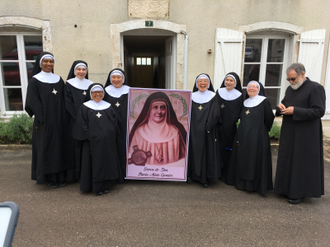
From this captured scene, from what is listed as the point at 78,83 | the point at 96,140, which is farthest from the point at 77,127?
the point at 78,83

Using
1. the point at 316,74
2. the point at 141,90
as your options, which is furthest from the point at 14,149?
the point at 316,74

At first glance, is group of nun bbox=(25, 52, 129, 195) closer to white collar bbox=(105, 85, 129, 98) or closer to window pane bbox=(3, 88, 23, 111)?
white collar bbox=(105, 85, 129, 98)

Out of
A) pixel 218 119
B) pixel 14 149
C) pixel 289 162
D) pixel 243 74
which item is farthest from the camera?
pixel 243 74

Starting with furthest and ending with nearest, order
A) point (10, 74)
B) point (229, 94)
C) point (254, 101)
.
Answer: point (10, 74) → point (229, 94) → point (254, 101)

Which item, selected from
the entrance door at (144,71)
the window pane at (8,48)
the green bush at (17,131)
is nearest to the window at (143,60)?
the entrance door at (144,71)

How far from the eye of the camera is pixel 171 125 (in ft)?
12.6

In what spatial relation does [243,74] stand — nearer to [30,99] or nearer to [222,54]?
[222,54]

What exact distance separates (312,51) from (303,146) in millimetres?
4064

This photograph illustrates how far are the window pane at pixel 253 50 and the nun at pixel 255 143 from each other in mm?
3128

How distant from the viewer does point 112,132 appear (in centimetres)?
351

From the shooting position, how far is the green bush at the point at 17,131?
558 centimetres

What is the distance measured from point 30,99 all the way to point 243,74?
5094 mm

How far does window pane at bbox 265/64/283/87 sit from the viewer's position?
652cm

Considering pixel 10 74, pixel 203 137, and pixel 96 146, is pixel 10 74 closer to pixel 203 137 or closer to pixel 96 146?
pixel 96 146
